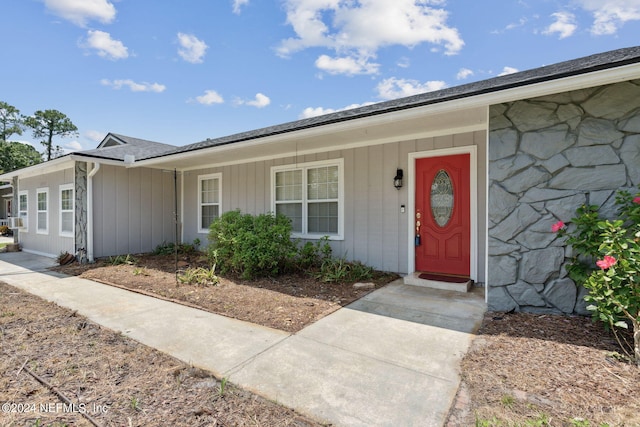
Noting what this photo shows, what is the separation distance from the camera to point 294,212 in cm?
691

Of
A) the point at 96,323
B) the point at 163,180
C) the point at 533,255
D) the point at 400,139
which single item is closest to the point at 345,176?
the point at 400,139

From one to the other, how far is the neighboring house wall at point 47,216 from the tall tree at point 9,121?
3001 centimetres

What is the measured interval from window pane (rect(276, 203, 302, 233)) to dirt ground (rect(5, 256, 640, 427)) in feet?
10.3

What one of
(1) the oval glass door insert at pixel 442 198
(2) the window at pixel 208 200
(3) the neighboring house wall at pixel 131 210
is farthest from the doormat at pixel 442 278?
(3) the neighboring house wall at pixel 131 210

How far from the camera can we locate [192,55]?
389 inches

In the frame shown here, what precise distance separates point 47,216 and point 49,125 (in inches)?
1322

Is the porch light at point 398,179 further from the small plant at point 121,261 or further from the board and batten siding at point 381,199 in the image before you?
the small plant at point 121,261

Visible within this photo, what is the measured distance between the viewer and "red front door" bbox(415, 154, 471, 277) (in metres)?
4.97

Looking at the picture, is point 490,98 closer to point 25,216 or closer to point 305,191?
point 305,191

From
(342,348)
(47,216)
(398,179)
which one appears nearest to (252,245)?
(398,179)

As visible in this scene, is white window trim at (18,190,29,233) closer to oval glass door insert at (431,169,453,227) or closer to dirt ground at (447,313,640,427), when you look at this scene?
oval glass door insert at (431,169,453,227)

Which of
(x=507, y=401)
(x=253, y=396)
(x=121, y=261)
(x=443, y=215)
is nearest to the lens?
(x=507, y=401)

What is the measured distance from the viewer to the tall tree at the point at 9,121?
2988cm

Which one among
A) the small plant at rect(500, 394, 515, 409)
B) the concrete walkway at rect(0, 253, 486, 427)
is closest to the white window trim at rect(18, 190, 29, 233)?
the concrete walkway at rect(0, 253, 486, 427)
